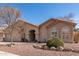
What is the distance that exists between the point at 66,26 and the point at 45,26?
0.65 meters

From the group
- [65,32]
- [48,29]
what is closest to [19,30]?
[48,29]

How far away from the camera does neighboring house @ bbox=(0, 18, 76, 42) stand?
20562 millimetres

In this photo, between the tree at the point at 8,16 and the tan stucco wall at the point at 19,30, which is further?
the tan stucco wall at the point at 19,30

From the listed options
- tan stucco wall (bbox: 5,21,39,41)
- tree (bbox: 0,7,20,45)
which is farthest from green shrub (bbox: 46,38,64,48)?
tree (bbox: 0,7,20,45)

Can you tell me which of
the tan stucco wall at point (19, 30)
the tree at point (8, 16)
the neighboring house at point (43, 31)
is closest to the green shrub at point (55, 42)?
the neighboring house at point (43, 31)

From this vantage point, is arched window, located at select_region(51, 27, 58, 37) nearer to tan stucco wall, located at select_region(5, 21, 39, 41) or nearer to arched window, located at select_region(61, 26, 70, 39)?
arched window, located at select_region(61, 26, 70, 39)

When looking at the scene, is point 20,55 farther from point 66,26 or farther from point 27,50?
point 66,26

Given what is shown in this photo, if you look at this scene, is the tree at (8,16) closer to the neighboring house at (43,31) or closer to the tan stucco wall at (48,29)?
the neighboring house at (43,31)

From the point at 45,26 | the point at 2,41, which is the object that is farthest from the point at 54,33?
the point at 2,41

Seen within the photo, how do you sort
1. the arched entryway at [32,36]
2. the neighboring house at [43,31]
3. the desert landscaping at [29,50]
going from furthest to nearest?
1. the arched entryway at [32,36]
2. the neighboring house at [43,31]
3. the desert landscaping at [29,50]

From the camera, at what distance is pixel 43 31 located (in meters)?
20.8

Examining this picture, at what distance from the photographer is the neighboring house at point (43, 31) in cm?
2056

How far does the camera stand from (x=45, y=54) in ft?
66.8

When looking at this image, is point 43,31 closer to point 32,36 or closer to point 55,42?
point 32,36
